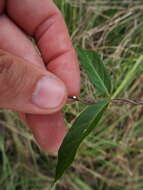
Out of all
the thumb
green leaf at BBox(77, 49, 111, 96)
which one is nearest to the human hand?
the thumb

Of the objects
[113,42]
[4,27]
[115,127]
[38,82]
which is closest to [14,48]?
[4,27]

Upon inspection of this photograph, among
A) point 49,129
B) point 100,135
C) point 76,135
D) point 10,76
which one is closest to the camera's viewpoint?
point 76,135

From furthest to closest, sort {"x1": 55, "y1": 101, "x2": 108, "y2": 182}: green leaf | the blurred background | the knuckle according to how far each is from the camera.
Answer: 1. the blurred background
2. the knuckle
3. {"x1": 55, "y1": 101, "x2": 108, "y2": 182}: green leaf

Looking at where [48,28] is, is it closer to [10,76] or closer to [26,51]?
[26,51]

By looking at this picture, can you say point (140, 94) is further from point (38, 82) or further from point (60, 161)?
point (60, 161)

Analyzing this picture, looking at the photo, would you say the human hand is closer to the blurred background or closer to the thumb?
the thumb

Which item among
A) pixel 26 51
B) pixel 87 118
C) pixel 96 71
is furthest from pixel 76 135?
pixel 26 51

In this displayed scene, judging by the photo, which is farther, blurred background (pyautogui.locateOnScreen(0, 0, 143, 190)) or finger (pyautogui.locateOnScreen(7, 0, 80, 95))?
blurred background (pyautogui.locateOnScreen(0, 0, 143, 190))
